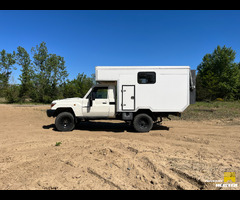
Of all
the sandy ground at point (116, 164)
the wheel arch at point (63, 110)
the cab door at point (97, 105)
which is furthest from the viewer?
the wheel arch at point (63, 110)

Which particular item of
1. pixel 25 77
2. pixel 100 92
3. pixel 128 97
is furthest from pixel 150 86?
pixel 25 77

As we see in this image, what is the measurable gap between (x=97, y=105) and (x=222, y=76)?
36569mm

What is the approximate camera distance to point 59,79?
24906 mm

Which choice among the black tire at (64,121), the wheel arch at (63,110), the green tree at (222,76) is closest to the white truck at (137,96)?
the black tire at (64,121)

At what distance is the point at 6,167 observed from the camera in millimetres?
3006

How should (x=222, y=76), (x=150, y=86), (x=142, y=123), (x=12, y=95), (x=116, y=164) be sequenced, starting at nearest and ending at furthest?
1. (x=116, y=164)
2. (x=150, y=86)
3. (x=142, y=123)
4. (x=12, y=95)
5. (x=222, y=76)

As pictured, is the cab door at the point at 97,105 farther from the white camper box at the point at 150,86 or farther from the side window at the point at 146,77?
the side window at the point at 146,77

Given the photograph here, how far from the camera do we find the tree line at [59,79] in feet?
67.9

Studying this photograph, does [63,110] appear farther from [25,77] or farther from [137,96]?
[25,77]

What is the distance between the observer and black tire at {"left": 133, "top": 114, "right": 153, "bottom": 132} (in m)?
6.15

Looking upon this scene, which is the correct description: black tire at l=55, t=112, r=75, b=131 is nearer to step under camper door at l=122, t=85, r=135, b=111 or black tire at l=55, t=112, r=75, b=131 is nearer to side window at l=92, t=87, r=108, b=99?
side window at l=92, t=87, r=108, b=99
